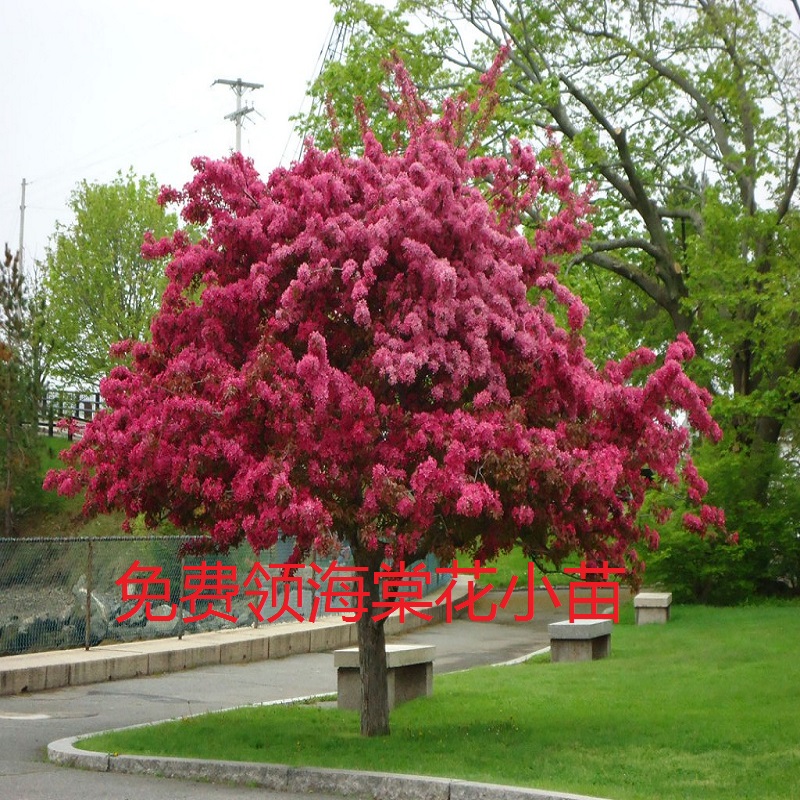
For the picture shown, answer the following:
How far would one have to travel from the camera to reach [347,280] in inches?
392

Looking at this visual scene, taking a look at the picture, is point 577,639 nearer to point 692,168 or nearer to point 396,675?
point 396,675

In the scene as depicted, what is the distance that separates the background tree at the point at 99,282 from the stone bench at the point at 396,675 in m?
34.4

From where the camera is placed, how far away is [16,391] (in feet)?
134

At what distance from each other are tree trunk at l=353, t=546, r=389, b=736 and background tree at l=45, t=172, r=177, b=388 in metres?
36.4

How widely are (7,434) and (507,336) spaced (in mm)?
33009

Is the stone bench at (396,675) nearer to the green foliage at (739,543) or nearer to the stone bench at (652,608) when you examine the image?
the stone bench at (652,608)

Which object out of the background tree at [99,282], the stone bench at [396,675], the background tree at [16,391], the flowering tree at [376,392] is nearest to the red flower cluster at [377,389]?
the flowering tree at [376,392]

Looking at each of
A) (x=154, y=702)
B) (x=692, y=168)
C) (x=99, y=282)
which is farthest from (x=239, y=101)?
(x=154, y=702)

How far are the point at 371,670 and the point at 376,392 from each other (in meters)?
2.40

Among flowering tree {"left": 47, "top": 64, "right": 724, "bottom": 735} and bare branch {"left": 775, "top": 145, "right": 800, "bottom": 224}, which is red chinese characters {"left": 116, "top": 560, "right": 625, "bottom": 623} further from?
bare branch {"left": 775, "top": 145, "right": 800, "bottom": 224}

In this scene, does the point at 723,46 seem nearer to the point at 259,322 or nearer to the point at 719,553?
the point at 719,553

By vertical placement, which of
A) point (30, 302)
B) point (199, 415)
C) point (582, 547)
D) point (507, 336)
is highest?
point (30, 302)

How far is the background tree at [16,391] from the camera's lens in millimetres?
40312

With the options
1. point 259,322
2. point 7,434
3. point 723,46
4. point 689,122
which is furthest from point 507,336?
point 7,434
